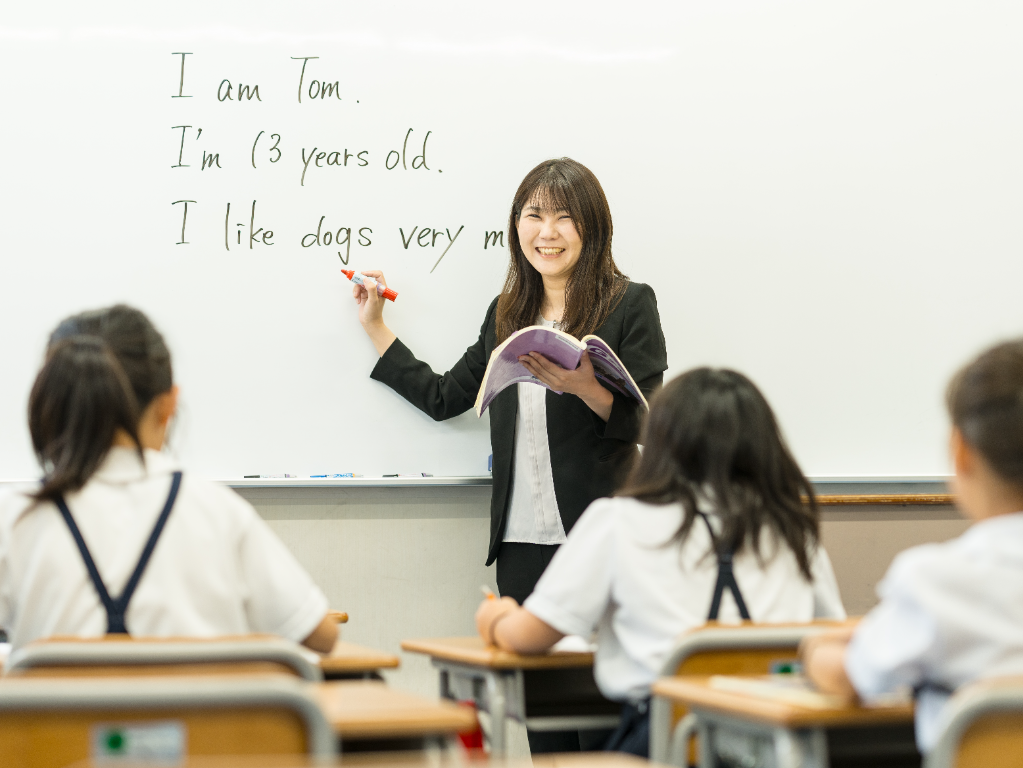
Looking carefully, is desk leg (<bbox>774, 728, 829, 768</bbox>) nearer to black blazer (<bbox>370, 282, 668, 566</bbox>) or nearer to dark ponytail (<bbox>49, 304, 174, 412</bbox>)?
dark ponytail (<bbox>49, 304, 174, 412</bbox>)

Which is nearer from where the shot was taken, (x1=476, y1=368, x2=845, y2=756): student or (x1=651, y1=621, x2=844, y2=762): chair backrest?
(x1=651, y1=621, x2=844, y2=762): chair backrest

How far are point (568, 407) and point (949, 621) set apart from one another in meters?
1.84

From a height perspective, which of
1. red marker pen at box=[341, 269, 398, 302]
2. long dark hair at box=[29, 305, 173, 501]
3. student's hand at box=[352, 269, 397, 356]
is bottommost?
long dark hair at box=[29, 305, 173, 501]

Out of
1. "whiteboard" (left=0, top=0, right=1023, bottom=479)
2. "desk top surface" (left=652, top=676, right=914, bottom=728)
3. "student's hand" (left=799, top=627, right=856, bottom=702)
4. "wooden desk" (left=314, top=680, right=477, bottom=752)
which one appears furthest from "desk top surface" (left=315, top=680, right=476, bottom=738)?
"whiteboard" (left=0, top=0, right=1023, bottom=479)

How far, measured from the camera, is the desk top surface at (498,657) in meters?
1.76

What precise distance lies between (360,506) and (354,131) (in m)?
1.10

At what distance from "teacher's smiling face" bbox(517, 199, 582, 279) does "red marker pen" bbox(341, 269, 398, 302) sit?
43 centimetres

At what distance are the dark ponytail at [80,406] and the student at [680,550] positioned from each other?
690mm

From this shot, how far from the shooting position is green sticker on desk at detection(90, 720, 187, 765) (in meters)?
1.08

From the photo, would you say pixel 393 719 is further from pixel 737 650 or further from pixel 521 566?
pixel 521 566

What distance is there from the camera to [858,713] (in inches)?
48.0

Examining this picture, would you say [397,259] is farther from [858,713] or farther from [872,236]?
[858,713]

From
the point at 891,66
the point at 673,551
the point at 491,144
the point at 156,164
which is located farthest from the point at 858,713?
the point at 891,66

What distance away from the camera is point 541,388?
3.03 m
